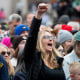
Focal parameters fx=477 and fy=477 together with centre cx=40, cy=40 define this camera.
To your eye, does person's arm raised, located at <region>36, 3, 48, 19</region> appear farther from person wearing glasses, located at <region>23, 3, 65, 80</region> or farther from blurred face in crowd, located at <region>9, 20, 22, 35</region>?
blurred face in crowd, located at <region>9, 20, 22, 35</region>

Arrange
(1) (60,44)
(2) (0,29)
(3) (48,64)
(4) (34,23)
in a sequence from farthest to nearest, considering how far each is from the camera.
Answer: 1. (2) (0,29)
2. (1) (60,44)
3. (3) (48,64)
4. (4) (34,23)

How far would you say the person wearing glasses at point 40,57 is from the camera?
7066 millimetres

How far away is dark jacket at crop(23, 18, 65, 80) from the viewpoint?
7.11 meters

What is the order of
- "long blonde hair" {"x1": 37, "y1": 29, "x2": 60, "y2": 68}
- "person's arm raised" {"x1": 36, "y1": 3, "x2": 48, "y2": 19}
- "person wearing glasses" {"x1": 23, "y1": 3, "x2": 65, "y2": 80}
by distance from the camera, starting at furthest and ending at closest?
"long blonde hair" {"x1": 37, "y1": 29, "x2": 60, "y2": 68}
"person wearing glasses" {"x1": 23, "y1": 3, "x2": 65, "y2": 80}
"person's arm raised" {"x1": 36, "y1": 3, "x2": 48, "y2": 19}

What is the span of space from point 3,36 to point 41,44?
162 inches

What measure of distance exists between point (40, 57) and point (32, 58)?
181 mm

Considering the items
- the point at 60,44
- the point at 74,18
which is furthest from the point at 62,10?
the point at 60,44

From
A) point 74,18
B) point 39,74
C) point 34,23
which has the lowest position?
point 74,18

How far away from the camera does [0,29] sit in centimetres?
1264

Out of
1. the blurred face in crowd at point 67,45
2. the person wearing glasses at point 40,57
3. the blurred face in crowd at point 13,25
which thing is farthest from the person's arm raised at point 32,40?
the blurred face in crowd at point 13,25

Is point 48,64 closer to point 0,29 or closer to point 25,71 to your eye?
point 25,71

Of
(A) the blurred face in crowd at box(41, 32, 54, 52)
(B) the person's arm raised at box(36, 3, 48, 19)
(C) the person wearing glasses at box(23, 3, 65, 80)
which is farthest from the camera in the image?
(A) the blurred face in crowd at box(41, 32, 54, 52)

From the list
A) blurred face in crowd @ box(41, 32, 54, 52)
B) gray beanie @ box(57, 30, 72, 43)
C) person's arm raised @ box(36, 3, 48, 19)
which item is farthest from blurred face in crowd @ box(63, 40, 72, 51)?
person's arm raised @ box(36, 3, 48, 19)

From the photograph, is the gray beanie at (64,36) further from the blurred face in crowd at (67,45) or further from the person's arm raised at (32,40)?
the person's arm raised at (32,40)
